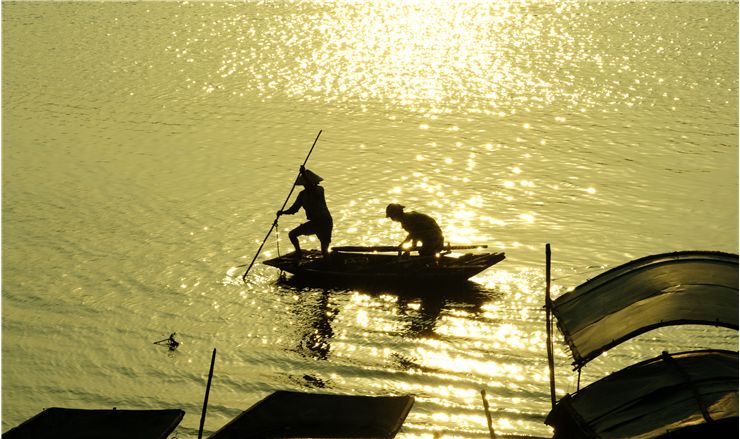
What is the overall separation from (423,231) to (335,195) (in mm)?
6758

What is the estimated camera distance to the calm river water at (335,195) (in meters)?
15.4

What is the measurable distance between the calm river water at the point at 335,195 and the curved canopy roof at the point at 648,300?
2234 mm

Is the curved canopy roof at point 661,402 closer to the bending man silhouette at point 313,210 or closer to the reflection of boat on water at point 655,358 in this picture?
the reflection of boat on water at point 655,358

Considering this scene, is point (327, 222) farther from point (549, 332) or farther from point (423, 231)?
point (549, 332)

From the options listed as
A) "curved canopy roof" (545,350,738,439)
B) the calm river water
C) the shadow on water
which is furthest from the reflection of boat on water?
the shadow on water

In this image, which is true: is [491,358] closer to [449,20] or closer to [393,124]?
[393,124]

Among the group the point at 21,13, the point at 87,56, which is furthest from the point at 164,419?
the point at 21,13

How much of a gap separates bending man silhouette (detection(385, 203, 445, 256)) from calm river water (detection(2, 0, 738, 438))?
96 centimetres

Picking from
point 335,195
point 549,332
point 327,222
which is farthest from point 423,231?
point 549,332

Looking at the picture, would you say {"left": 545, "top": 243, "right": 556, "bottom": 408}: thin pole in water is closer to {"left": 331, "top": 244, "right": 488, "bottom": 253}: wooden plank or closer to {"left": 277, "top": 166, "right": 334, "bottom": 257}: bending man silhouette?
{"left": 331, "top": 244, "right": 488, "bottom": 253}: wooden plank

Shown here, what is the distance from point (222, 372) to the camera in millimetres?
15336

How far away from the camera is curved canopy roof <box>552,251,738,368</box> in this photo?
10508 millimetres

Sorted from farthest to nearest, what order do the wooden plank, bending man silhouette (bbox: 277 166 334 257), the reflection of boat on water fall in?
bending man silhouette (bbox: 277 166 334 257) → the wooden plank → the reflection of boat on water

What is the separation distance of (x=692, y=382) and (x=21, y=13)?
5451cm
